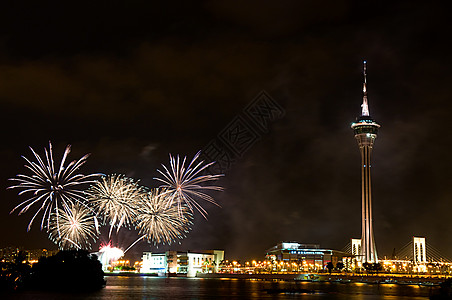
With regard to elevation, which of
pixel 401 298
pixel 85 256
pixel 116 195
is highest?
pixel 116 195

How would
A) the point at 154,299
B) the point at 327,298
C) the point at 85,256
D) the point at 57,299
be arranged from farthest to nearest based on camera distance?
1. the point at 85,256
2. the point at 327,298
3. the point at 154,299
4. the point at 57,299

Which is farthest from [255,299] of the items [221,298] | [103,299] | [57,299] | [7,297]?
[7,297]

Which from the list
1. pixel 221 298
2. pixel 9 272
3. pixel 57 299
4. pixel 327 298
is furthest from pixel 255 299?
pixel 9 272

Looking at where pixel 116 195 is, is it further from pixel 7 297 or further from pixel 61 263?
pixel 7 297

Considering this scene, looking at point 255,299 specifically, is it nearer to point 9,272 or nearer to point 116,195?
point 116,195

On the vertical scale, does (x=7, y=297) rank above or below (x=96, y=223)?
below

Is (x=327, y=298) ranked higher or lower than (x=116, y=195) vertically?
lower

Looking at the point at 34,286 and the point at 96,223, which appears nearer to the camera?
the point at 34,286

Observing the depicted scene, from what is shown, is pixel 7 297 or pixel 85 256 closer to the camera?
pixel 7 297

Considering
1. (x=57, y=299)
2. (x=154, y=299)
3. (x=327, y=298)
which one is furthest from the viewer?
(x=327, y=298)
